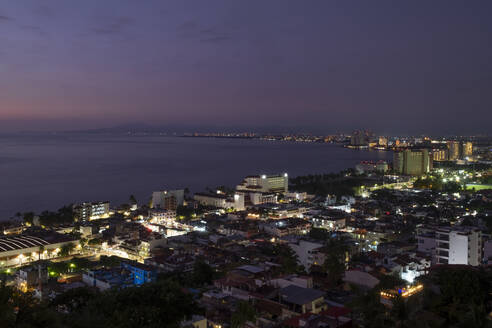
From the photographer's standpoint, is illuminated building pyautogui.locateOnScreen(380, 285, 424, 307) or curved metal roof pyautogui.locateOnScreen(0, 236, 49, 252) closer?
illuminated building pyautogui.locateOnScreen(380, 285, 424, 307)

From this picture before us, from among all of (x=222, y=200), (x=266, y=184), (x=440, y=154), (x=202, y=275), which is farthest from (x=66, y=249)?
(x=440, y=154)

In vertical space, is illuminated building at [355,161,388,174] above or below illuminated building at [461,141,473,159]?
below

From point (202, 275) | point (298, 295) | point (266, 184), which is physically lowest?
point (266, 184)


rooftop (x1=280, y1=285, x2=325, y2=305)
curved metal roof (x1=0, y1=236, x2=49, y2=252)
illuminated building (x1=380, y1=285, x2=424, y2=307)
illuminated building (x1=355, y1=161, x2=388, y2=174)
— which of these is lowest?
curved metal roof (x1=0, y1=236, x2=49, y2=252)

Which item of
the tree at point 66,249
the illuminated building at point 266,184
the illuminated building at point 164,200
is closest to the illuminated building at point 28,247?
the tree at point 66,249

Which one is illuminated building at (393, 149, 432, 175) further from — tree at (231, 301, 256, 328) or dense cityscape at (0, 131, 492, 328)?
tree at (231, 301, 256, 328)

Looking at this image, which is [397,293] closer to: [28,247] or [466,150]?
[28,247]

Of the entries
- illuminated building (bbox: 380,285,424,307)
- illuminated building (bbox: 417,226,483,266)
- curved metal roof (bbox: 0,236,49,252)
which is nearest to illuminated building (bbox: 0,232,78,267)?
curved metal roof (bbox: 0,236,49,252)
